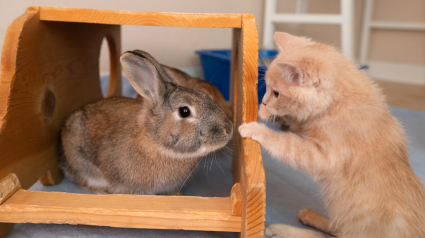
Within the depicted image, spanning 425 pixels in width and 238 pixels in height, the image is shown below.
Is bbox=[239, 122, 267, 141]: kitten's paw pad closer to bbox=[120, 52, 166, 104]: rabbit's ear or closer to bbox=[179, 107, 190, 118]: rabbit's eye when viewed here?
bbox=[179, 107, 190, 118]: rabbit's eye

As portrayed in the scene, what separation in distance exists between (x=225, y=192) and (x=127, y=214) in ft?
1.88

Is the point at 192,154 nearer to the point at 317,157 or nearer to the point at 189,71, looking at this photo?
the point at 317,157

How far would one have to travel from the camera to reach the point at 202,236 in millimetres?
1139

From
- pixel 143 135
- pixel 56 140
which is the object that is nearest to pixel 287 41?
pixel 143 135

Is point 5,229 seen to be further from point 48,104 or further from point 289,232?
point 289,232

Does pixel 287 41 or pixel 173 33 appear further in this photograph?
pixel 173 33

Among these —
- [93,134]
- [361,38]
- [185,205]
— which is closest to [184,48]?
[93,134]

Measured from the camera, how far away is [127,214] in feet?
3.27

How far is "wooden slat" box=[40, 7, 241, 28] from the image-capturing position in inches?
46.6

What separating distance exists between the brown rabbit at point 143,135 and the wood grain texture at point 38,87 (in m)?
0.10

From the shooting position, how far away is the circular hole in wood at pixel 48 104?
1.38m

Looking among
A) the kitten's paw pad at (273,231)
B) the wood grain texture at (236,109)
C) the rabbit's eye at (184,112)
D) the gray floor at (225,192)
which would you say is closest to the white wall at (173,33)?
the wood grain texture at (236,109)

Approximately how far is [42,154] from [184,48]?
1.84 meters

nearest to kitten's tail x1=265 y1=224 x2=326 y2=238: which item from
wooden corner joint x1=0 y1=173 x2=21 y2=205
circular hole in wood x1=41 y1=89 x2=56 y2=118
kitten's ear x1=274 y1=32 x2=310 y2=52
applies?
kitten's ear x1=274 y1=32 x2=310 y2=52
